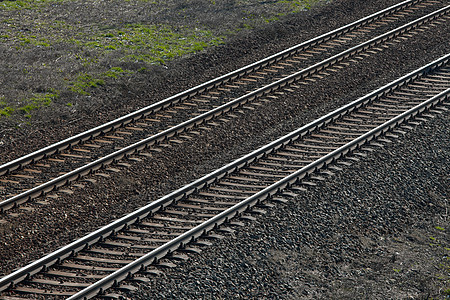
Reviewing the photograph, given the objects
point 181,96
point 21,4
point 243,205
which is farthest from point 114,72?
point 243,205

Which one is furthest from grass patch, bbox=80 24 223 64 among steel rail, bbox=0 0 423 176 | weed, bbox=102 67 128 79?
steel rail, bbox=0 0 423 176

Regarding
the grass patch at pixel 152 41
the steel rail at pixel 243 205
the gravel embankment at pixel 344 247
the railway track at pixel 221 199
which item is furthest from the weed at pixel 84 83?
the gravel embankment at pixel 344 247

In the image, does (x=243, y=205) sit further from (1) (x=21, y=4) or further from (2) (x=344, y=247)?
(1) (x=21, y=4)

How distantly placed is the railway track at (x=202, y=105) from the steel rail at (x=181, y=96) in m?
0.02

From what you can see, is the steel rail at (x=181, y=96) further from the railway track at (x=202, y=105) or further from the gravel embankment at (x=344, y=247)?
the gravel embankment at (x=344, y=247)

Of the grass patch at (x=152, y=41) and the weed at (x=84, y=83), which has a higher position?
→ the grass patch at (x=152, y=41)

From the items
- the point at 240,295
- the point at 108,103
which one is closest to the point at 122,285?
the point at 240,295

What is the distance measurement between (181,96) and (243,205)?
5.18 metres

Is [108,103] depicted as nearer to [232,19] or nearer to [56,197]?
[56,197]

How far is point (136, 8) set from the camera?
72.3 ft

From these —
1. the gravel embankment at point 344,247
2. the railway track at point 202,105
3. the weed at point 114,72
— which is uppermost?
the weed at point 114,72

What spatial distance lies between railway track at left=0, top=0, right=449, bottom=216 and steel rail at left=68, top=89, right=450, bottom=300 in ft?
9.78

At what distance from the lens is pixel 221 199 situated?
11812mm

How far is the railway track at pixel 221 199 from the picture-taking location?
9633 millimetres
